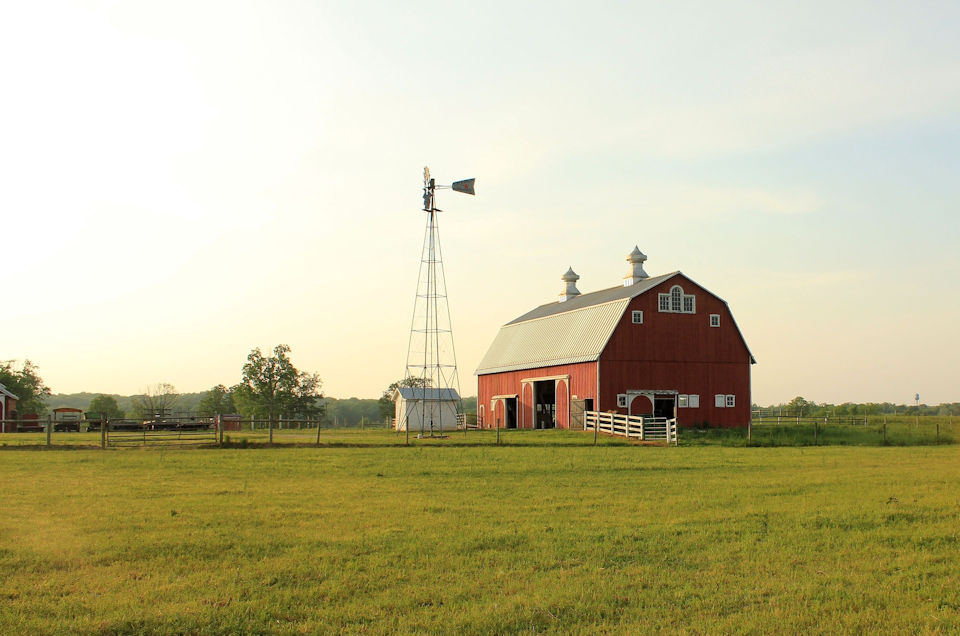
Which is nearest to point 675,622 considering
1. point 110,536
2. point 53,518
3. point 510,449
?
point 110,536

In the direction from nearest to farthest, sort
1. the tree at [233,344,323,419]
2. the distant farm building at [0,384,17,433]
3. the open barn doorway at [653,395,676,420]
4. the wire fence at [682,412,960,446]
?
the wire fence at [682,412,960,446]
the open barn doorway at [653,395,676,420]
the distant farm building at [0,384,17,433]
the tree at [233,344,323,419]

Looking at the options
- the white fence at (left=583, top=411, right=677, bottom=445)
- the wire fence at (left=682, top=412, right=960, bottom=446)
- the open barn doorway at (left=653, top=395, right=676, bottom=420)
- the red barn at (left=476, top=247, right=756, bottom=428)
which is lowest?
the wire fence at (left=682, top=412, right=960, bottom=446)

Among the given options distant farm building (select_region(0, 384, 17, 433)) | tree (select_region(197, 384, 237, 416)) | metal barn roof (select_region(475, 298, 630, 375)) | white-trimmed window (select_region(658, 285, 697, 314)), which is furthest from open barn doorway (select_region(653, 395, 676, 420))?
tree (select_region(197, 384, 237, 416))

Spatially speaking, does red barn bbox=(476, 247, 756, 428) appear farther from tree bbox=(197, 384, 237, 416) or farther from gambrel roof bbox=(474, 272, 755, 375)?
tree bbox=(197, 384, 237, 416)

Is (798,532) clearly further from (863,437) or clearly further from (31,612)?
(863,437)

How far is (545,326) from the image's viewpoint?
56312mm

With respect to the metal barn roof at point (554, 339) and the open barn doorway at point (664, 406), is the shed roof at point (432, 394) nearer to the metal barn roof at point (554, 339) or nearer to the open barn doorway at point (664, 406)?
the metal barn roof at point (554, 339)

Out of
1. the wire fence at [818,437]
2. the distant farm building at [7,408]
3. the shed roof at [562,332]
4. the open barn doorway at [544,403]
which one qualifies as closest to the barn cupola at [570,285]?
the shed roof at [562,332]

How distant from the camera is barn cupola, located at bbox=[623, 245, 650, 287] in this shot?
56.2 meters

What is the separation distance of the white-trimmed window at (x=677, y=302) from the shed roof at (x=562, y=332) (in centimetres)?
94

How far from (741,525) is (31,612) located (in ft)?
31.8

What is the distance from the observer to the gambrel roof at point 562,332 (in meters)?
47.2

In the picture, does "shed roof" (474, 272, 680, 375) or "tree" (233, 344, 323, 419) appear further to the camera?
"tree" (233, 344, 323, 419)

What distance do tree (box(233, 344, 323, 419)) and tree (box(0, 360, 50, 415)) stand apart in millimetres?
22033
